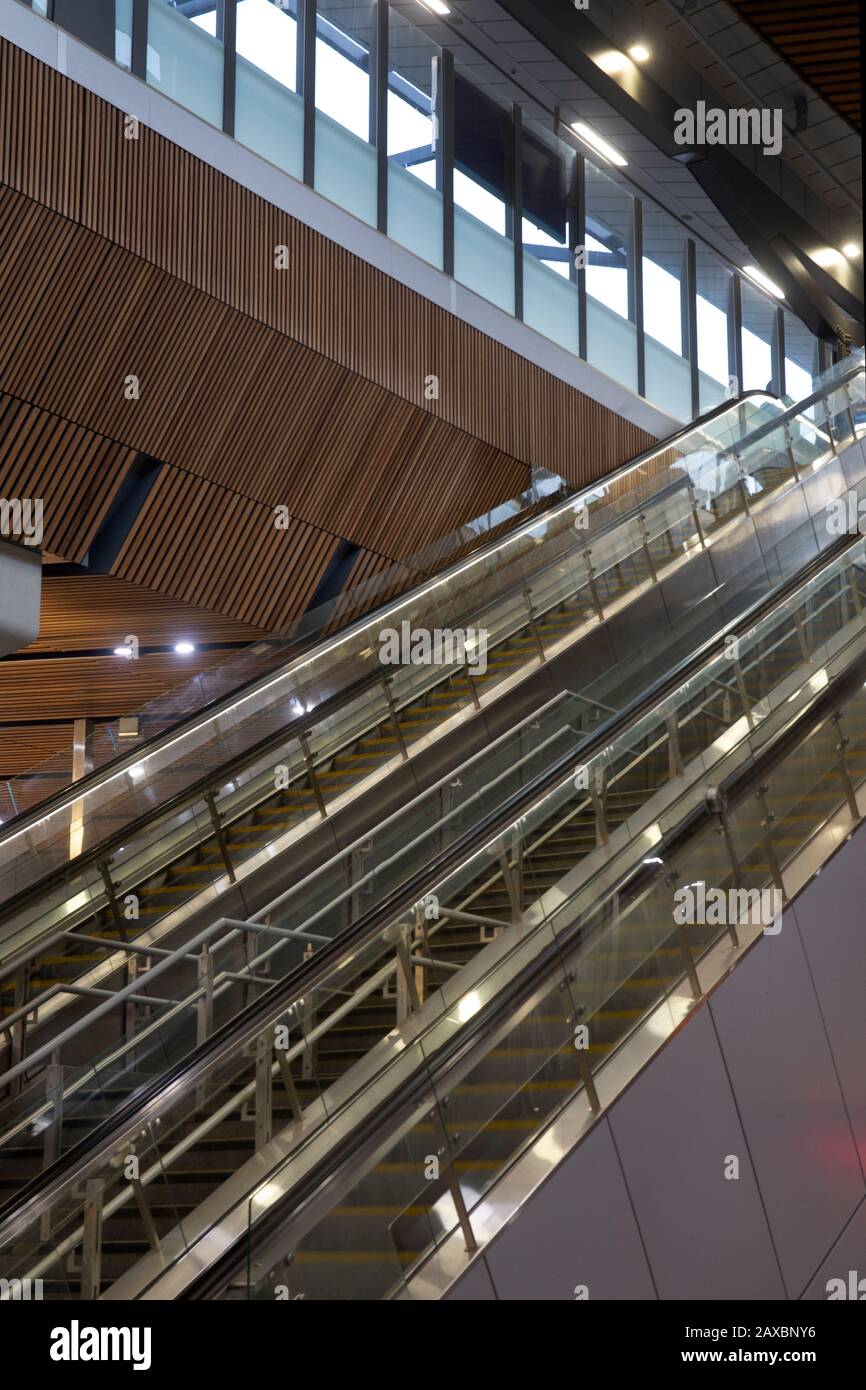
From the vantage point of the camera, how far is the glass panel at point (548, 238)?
15.3 m

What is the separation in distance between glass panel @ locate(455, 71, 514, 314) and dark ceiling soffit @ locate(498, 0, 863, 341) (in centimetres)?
120

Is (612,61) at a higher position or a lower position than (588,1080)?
higher

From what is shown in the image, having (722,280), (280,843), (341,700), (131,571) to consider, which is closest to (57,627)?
(131,571)

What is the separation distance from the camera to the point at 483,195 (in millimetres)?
14922

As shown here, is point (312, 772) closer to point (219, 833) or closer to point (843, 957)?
point (219, 833)

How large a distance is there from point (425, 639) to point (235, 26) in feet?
16.0

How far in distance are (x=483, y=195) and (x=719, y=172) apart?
3.00 meters

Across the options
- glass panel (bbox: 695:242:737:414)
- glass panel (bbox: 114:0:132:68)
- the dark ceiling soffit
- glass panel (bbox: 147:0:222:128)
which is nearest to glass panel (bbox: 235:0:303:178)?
glass panel (bbox: 147:0:222:128)

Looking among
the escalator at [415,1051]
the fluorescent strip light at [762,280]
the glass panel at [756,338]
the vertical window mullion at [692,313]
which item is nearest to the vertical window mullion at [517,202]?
the vertical window mullion at [692,313]

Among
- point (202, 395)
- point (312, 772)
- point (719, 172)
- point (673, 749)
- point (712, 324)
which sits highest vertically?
point (712, 324)

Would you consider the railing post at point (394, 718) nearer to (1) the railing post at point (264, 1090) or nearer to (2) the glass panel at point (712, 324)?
(1) the railing post at point (264, 1090)

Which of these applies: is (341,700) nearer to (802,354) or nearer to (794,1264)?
(794,1264)

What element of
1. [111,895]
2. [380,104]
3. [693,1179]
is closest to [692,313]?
[380,104]

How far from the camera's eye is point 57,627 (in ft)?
40.5
